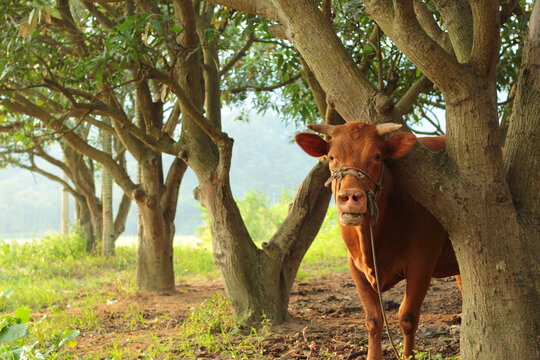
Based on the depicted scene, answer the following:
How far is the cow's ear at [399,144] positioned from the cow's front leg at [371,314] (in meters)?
1.14

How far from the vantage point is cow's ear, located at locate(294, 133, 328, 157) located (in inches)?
158

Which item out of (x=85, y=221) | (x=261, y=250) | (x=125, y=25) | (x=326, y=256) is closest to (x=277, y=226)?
(x=326, y=256)

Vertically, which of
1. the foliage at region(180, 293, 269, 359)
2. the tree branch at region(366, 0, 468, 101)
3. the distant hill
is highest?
the distant hill

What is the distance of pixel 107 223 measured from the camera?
39.8ft

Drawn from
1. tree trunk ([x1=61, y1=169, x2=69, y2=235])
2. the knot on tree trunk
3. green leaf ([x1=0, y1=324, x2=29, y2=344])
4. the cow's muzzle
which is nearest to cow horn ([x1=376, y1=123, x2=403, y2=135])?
the knot on tree trunk

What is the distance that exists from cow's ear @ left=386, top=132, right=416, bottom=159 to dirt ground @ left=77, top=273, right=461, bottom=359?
5.99 ft

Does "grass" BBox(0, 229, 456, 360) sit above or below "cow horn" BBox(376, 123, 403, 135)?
below

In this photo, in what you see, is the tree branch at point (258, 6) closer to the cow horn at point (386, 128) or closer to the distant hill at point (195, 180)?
the cow horn at point (386, 128)

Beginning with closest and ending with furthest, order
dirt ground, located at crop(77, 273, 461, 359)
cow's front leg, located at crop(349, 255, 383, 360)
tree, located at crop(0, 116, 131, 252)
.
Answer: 1. cow's front leg, located at crop(349, 255, 383, 360)
2. dirt ground, located at crop(77, 273, 461, 359)
3. tree, located at crop(0, 116, 131, 252)

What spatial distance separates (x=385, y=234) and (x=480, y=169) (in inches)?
37.3

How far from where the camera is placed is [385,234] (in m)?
4.23

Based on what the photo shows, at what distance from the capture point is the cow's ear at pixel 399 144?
11.9ft

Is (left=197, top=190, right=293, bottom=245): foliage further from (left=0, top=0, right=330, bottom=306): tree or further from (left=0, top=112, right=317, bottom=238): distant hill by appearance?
(left=0, top=112, right=317, bottom=238): distant hill

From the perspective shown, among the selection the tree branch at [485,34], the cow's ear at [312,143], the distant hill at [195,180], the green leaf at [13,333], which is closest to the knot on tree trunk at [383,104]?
the cow's ear at [312,143]
